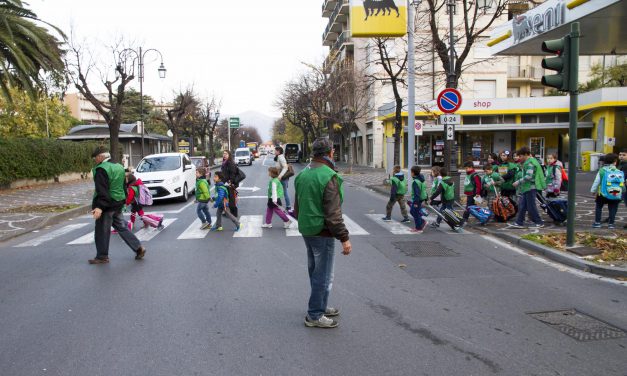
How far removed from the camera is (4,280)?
673cm

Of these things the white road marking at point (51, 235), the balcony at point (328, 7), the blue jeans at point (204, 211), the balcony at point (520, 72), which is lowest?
the white road marking at point (51, 235)

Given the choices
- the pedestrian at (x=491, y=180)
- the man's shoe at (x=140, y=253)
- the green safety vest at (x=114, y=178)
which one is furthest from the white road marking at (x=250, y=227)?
the pedestrian at (x=491, y=180)

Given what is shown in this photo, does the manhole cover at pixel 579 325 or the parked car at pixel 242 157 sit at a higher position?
the parked car at pixel 242 157

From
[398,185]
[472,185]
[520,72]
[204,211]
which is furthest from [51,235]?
[520,72]

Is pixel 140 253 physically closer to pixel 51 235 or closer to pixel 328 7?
pixel 51 235

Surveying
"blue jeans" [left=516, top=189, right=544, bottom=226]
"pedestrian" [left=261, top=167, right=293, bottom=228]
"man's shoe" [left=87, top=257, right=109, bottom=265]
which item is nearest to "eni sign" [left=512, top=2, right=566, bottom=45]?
"blue jeans" [left=516, top=189, right=544, bottom=226]

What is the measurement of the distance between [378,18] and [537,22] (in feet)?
15.0

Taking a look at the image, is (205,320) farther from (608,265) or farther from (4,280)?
(608,265)

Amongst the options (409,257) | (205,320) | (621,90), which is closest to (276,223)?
(409,257)

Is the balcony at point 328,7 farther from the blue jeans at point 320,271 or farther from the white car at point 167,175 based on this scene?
the blue jeans at point 320,271

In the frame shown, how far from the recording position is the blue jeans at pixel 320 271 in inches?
184

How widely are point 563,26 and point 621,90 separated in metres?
18.6

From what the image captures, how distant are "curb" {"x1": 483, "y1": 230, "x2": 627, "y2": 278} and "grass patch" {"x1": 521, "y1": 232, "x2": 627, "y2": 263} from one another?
0.51 feet

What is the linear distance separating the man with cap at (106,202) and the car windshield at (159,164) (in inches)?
360
